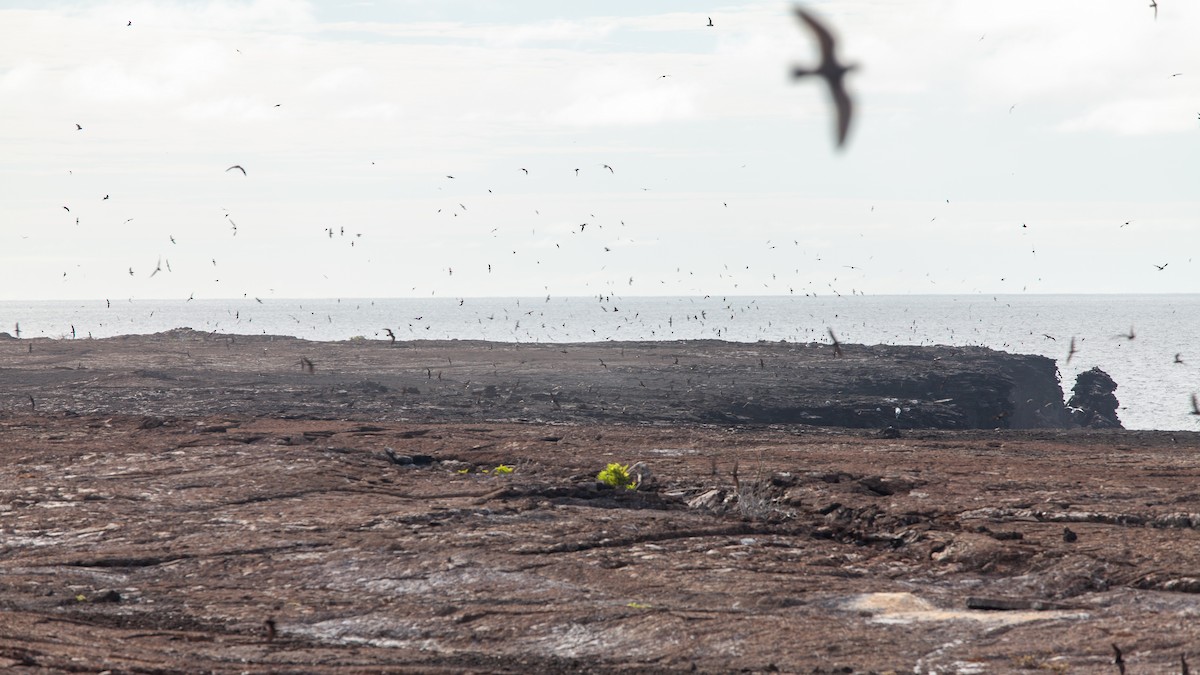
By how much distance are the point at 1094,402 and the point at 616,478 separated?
4038 centimetres

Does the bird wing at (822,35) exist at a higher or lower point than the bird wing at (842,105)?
higher

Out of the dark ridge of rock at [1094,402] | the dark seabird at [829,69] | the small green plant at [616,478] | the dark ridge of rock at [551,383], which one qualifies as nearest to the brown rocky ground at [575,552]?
the small green plant at [616,478]

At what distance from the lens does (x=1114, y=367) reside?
102 m

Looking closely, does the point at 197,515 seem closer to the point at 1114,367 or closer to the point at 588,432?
the point at 588,432

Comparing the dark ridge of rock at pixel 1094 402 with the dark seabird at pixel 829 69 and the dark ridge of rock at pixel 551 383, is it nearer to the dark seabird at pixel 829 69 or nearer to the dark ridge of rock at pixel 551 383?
the dark ridge of rock at pixel 551 383

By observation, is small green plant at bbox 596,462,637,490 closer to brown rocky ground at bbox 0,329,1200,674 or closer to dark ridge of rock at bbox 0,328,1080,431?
brown rocky ground at bbox 0,329,1200,674

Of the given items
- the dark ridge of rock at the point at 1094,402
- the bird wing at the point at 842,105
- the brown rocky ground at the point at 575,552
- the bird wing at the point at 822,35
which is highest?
the bird wing at the point at 822,35

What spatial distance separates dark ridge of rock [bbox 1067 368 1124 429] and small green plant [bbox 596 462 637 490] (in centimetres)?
3698

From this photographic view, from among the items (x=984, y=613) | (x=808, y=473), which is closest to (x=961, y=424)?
(x=808, y=473)

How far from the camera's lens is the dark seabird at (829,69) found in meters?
8.85

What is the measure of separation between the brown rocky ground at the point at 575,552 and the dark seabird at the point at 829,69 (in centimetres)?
602

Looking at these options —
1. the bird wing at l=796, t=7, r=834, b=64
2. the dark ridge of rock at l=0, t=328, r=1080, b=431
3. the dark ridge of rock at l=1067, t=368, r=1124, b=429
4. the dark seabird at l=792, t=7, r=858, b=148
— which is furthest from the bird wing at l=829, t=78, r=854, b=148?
the dark ridge of rock at l=1067, t=368, r=1124, b=429

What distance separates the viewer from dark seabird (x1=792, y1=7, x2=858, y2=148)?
885cm

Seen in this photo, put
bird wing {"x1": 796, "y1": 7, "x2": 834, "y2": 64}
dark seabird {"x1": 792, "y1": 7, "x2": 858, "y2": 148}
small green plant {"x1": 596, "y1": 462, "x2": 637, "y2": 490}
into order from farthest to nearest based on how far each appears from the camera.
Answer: small green plant {"x1": 596, "y1": 462, "x2": 637, "y2": 490} < bird wing {"x1": 796, "y1": 7, "x2": 834, "y2": 64} < dark seabird {"x1": 792, "y1": 7, "x2": 858, "y2": 148}
